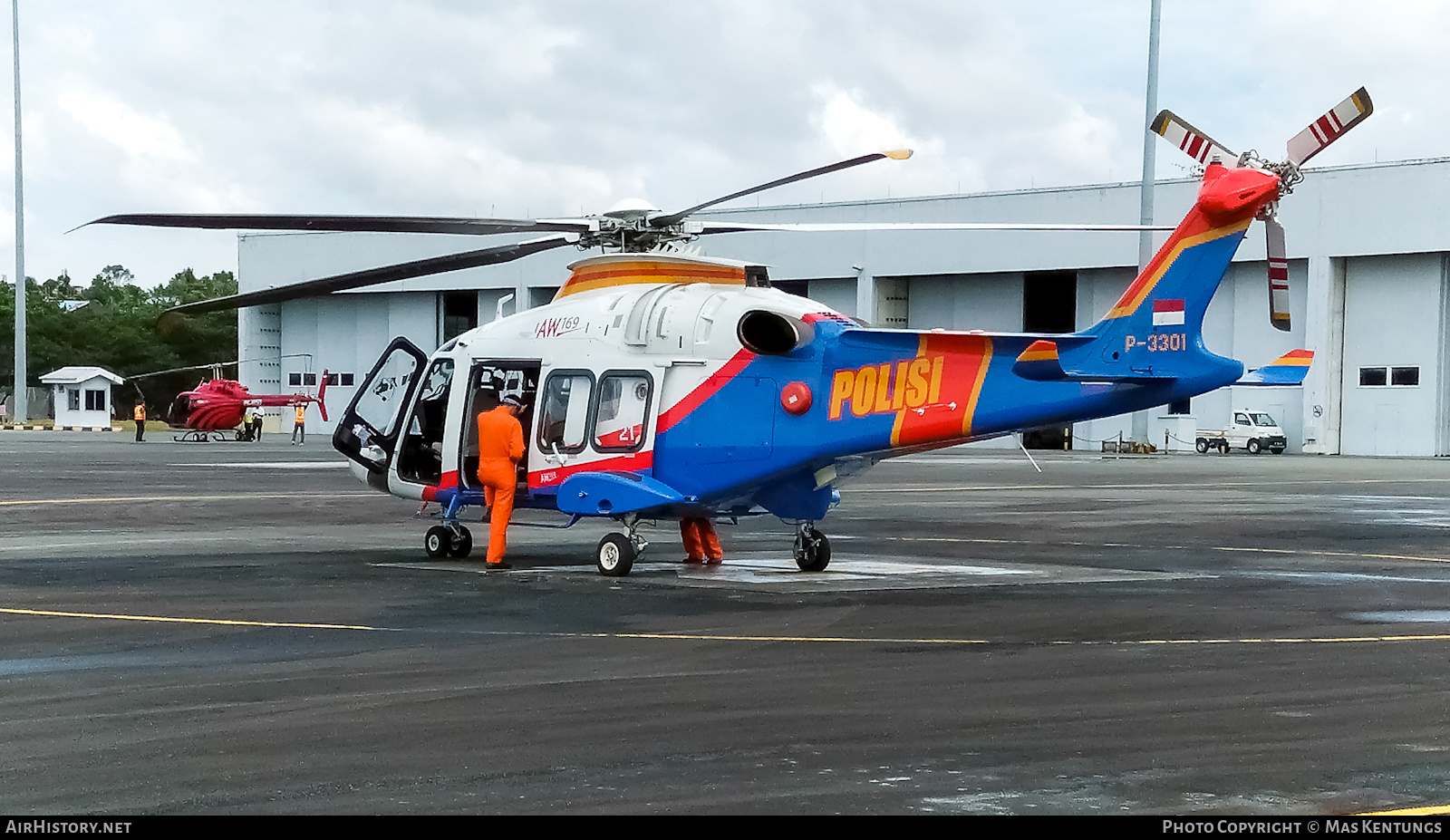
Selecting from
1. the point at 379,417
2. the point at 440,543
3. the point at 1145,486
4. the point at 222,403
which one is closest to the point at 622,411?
the point at 440,543

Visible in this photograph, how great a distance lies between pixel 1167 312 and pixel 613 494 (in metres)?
5.92

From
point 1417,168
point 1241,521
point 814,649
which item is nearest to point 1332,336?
point 1417,168

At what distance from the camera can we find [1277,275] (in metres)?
14.8

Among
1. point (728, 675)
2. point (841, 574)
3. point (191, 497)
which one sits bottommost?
point (191, 497)

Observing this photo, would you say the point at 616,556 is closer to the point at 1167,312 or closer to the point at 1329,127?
the point at 1167,312

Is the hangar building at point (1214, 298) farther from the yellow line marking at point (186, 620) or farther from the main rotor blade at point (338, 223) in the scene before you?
the yellow line marking at point (186, 620)

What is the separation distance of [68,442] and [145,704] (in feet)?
196

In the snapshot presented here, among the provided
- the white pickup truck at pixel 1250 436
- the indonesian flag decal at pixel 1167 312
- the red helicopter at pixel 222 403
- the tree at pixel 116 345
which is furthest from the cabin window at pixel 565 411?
the tree at pixel 116 345

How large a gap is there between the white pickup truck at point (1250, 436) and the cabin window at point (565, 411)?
49279mm

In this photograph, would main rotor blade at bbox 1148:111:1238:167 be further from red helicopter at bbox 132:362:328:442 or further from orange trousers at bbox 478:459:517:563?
red helicopter at bbox 132:362:328:442

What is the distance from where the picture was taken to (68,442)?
6450 centimetres

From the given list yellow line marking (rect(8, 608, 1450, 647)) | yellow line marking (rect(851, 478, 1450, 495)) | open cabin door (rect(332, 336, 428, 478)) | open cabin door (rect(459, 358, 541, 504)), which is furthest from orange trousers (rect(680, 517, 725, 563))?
yellow line marking (rect(851, 478, 1450, 495))

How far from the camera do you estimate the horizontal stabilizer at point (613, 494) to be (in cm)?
1691
